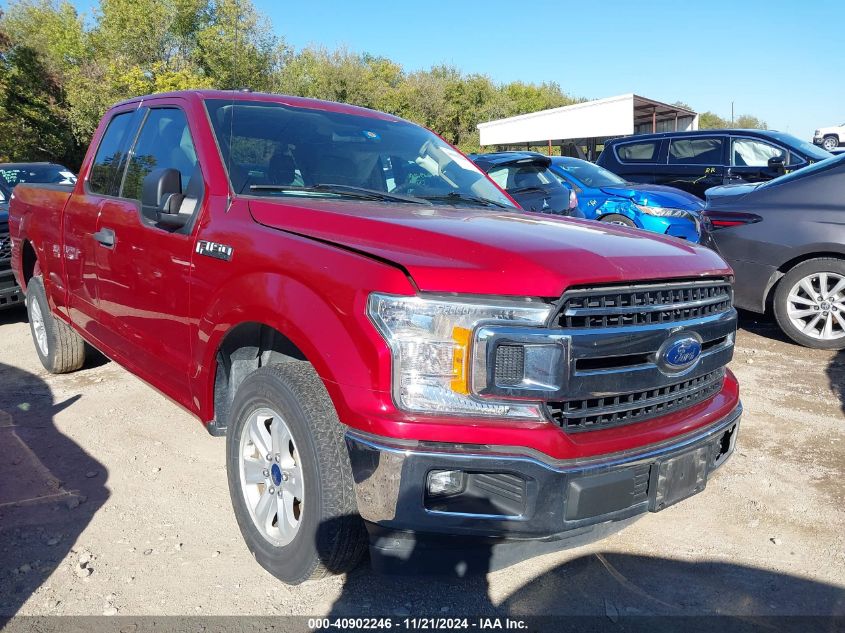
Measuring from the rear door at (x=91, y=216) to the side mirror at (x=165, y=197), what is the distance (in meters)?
1.04

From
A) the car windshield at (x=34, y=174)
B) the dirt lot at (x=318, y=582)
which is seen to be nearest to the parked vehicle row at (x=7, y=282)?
the car windshield at (x=34, y=174)

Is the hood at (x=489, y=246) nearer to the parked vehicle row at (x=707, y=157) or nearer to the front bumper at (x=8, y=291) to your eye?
the front bumper at (x=8, y=291)

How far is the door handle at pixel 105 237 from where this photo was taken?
3.62 metres

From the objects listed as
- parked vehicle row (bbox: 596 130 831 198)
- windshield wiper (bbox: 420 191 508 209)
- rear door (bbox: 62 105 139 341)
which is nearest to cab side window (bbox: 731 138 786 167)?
parked vehicle row (bbox: 596 130 831 198)

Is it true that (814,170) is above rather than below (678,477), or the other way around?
above

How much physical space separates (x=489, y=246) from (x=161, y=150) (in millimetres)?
2171

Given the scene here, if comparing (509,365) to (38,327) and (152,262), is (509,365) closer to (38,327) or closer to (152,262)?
(152,262)

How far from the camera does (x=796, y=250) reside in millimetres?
5805

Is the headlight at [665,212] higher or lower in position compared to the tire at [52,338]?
higher

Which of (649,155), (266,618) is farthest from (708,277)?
(649,155)

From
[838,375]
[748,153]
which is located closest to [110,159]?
[838,375]

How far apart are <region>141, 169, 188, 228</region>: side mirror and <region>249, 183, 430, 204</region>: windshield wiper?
327 mm

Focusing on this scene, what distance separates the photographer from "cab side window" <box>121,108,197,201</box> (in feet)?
10.5

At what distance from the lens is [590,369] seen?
6.93ft
